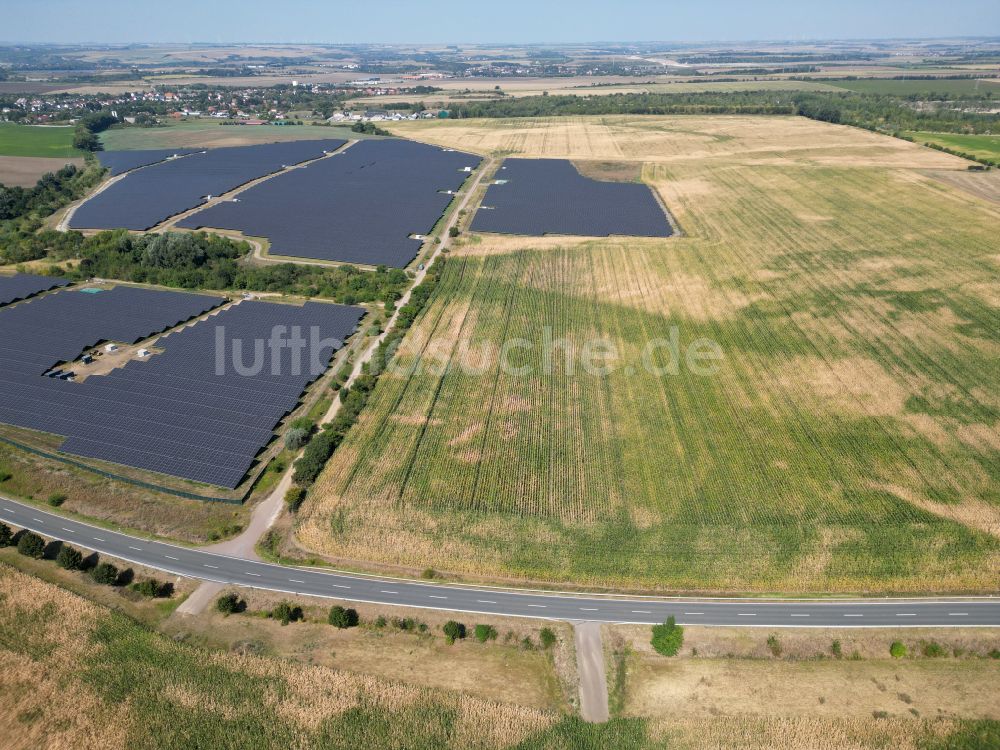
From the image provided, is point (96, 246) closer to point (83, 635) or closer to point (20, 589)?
point (20, 589)

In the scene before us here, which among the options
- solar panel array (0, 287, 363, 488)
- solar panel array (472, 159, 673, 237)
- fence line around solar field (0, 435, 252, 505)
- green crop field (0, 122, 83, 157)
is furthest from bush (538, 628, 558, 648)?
green crop field (0, 122, 83, 157)

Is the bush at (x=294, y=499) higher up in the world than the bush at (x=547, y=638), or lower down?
higher up

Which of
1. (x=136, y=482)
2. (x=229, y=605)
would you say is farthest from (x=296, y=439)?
(x=229, y=605)

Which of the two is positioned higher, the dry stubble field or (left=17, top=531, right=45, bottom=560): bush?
the dry stubble field

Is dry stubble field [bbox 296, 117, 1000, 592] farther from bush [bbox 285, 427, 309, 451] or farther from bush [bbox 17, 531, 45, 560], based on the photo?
bush [bbox 17, 531, 45, 560]

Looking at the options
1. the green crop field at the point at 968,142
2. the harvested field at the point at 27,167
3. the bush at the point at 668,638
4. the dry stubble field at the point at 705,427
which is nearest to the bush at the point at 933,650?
the dry stubble field at the point at 705,427

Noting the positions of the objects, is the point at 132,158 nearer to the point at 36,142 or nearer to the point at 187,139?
the point at 187,139

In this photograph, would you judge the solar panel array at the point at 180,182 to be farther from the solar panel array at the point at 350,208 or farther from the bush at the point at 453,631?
the bush at the point at 453,631
